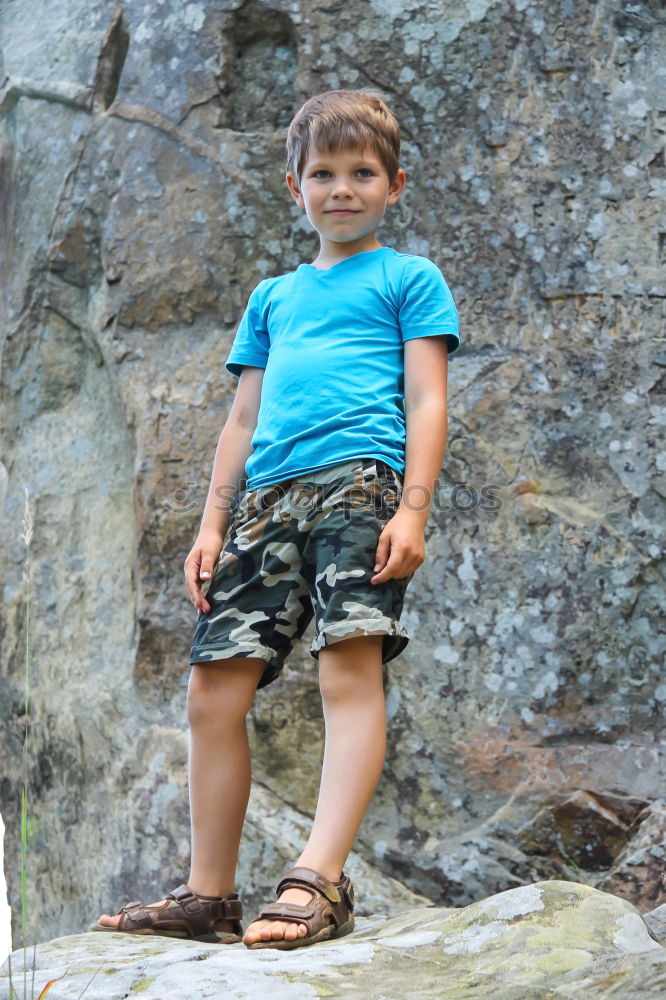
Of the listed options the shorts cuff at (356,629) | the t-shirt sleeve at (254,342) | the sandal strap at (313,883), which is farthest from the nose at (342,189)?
the sandal strap at (313,883)

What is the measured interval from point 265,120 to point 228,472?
5.23 ft

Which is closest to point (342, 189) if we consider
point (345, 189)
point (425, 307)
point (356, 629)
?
point (345, 189)

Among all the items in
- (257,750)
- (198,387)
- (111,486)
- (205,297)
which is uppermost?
(205,297)

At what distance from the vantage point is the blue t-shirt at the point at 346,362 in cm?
254

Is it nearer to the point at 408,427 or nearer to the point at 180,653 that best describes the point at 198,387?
the point at 180,653

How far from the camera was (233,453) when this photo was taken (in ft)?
9.14

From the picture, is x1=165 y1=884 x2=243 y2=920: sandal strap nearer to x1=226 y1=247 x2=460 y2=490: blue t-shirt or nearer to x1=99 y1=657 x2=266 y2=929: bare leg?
x1=99 y1=657 x2=266 y2=929: bare leg

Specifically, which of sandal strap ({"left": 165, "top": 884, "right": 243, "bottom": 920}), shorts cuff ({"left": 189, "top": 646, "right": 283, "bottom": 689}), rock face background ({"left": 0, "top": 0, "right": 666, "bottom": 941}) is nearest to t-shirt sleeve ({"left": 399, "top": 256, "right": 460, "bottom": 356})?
shorts cuff ({"left": 189, "top": 646, "right": 283, "bottom": 689})

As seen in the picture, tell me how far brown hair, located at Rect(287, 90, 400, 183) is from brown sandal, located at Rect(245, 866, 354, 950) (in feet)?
5.01

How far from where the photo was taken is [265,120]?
3840 mm

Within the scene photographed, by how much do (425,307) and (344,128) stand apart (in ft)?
1.42

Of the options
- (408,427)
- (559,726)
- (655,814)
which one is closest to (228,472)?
(408,427)

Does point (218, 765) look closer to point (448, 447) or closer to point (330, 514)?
point (330, 514)

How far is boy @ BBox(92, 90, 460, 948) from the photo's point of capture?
7.89 ft
